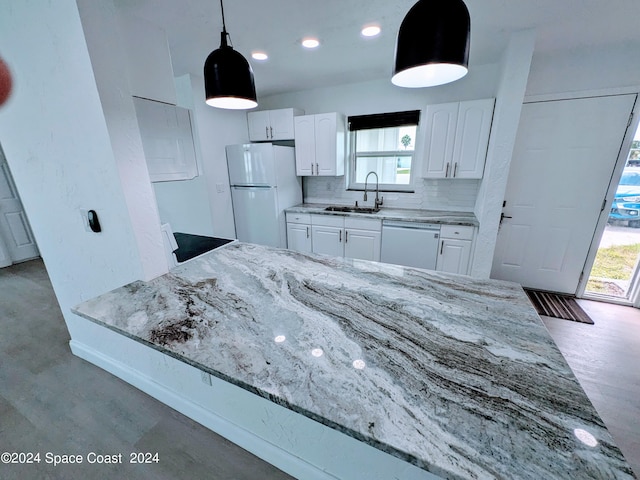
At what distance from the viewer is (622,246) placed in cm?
282

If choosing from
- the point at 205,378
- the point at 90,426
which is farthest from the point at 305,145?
the point at 90,426

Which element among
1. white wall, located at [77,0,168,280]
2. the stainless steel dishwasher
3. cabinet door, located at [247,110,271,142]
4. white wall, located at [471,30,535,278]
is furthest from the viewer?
cabinet door, located at [247,110,271,142]

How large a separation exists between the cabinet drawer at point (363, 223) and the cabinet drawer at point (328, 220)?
7cm

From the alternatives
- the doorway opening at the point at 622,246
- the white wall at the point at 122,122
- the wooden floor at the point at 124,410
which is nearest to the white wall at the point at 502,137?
the wooden floor at the point at 124,410

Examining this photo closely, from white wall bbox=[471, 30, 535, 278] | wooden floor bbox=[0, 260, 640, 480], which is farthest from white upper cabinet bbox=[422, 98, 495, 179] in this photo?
wooden floor bbox=[0, 260, 640, 480]

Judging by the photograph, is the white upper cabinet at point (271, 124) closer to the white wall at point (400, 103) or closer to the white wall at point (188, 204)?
the white wall at point (400, 103)

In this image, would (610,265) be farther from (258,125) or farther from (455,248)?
(258,125)

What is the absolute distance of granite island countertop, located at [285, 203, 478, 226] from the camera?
265 centimetres

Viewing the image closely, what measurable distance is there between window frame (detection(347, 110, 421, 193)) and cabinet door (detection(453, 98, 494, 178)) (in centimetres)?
60

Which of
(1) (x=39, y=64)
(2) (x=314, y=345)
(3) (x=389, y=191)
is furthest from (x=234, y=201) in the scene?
(2) (x=314, y=345)

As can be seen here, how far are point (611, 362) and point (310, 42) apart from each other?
139 inches

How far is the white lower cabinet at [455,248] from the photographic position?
8.58ft

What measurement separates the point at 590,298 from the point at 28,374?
17.5ft

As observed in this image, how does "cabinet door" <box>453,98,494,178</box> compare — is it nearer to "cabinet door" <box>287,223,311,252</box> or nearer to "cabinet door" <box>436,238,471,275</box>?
"cabinet door" <box>436,238,471,275</box>
